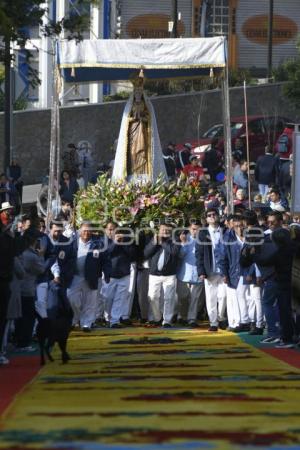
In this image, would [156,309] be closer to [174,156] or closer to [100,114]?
[174,156]

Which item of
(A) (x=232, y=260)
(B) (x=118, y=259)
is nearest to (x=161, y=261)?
(B) (x=118, y=259)

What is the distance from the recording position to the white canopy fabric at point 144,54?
22.8 metres

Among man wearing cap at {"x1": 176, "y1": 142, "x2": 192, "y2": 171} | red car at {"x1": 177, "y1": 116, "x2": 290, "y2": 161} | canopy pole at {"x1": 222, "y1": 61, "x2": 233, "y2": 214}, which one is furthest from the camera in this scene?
red car at {"x1": 177, "y1": 116, "x2": 290, "y2": 161}

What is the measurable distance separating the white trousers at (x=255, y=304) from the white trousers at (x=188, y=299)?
1270 mm

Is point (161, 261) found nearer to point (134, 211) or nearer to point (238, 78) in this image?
point (134, 211)

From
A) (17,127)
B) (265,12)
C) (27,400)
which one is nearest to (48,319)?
(27,400)

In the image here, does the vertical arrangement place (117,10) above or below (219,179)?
above

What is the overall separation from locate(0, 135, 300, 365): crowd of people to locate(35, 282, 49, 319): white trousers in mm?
20

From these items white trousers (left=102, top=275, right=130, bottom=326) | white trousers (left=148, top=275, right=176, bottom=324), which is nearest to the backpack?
white trousers (left=148, top=275, right=176, bottom=324)

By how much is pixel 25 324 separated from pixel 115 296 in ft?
10.5

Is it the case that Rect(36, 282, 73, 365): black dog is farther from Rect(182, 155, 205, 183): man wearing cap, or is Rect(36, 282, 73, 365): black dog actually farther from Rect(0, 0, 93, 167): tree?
Rect(182, 155, 205, 183): man wearing cap

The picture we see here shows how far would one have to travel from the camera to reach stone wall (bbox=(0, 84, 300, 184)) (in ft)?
130

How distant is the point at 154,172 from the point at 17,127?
15740mm

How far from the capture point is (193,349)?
17469 millimetres
